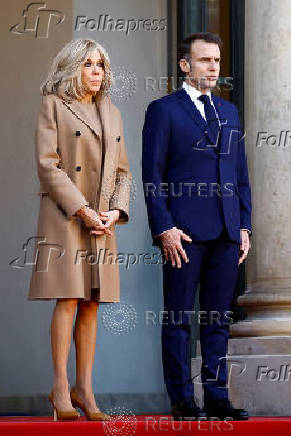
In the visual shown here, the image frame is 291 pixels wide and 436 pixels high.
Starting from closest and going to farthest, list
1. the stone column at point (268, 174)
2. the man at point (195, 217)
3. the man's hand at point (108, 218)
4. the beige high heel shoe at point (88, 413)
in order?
the man at point (195, 217) → the beige high heel shoe at point (88, 413) → the man's hand at point (108, 218) → the stone column at point (268, 174)

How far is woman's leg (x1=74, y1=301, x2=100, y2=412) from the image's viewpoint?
23.6 feet

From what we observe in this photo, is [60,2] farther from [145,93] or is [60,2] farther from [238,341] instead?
[238,341]

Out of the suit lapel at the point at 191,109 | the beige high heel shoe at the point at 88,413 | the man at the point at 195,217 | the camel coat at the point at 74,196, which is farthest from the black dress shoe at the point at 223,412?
the suit lapel at the point at 191,109

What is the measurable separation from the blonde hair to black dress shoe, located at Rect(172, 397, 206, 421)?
5.93 feet

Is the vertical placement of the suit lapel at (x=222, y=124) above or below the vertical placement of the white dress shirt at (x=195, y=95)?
below

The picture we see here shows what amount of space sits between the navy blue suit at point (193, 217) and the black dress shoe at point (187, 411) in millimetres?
51

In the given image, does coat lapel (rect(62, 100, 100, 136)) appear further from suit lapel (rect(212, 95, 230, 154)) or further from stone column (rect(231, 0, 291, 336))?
stone column (rect(231, 0, 291, 336))

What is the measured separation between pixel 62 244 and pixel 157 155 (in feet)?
2.40

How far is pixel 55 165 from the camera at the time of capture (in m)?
7.15

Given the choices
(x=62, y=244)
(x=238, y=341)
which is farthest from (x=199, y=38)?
(x=238, y=341)

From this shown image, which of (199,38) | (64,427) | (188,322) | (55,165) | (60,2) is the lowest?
(64,427)

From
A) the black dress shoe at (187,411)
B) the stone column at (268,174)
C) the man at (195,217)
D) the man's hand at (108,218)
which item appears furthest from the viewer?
the stone column at (268,174)

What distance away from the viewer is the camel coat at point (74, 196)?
7.10m

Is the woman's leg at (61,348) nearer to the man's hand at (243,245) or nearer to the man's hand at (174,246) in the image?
the man's hand at (174,246)
